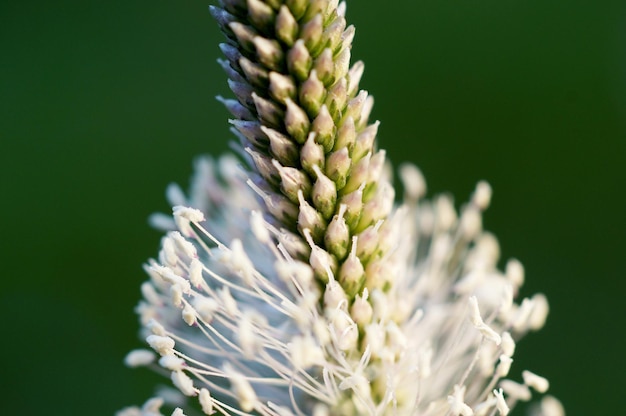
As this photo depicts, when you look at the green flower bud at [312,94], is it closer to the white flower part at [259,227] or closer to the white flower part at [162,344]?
the white flower part at [259,227]

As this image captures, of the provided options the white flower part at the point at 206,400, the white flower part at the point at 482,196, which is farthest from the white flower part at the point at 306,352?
the white flower part at the point at 482,196

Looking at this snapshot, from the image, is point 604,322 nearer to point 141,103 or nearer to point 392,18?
point 392,18

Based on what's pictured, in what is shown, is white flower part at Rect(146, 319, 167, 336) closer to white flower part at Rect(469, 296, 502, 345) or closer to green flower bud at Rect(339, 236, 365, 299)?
green flower bud at Rect(339, 236, 365, 299)

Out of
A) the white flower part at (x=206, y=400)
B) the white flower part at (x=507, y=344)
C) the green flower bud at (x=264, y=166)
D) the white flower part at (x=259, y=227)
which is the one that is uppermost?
the green flower bud at (x=264, y=166)

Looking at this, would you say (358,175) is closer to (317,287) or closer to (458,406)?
(317,287)

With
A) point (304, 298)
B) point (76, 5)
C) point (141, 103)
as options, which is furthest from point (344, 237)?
point (76, 5)
